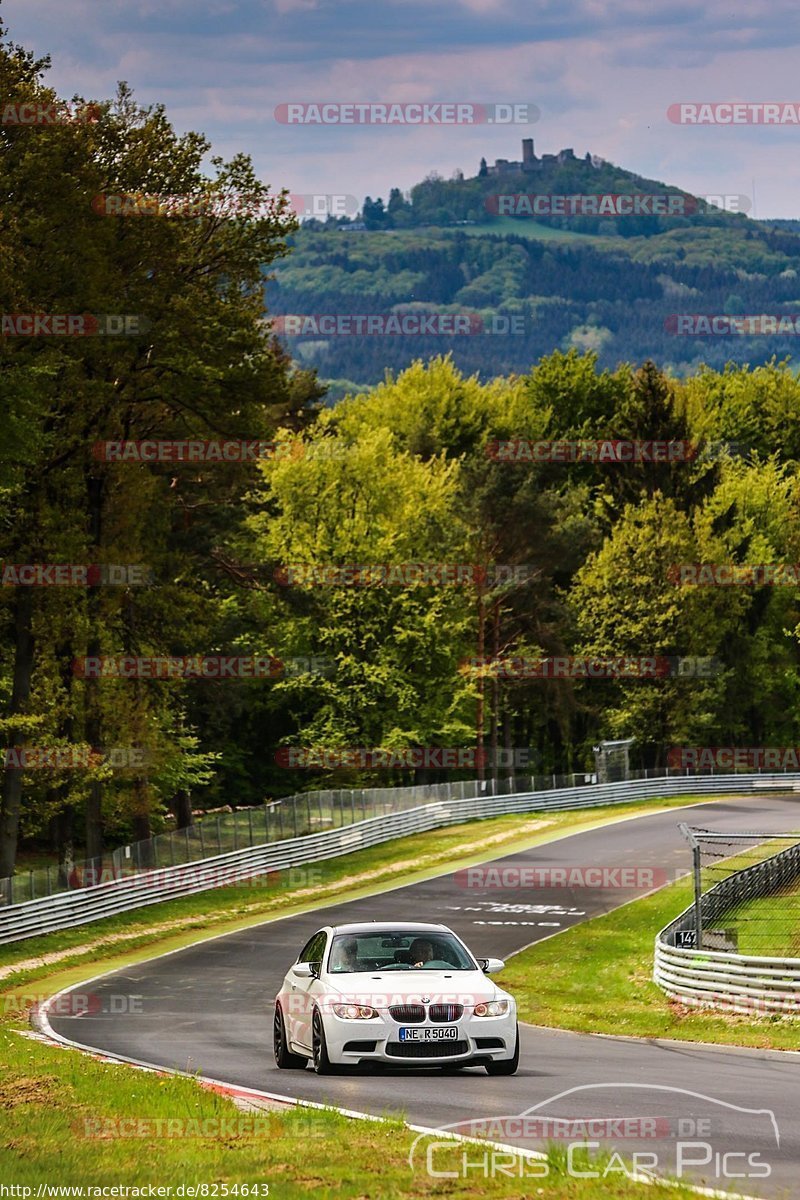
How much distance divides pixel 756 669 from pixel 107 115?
2338 inches

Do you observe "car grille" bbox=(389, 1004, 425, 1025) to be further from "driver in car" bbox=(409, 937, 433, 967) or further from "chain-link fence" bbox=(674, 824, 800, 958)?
"chain-link fence" bbox=(674, 824, 800, 958)

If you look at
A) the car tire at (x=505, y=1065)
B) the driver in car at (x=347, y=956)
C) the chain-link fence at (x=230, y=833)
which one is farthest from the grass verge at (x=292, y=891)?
the car tire at (x=505, y=1065)

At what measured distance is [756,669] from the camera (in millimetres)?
91062

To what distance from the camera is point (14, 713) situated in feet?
127

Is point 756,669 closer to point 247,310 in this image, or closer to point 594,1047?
point 247,310

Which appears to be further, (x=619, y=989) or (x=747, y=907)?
(x=747, y=907)

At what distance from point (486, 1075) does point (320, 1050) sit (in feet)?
5.30

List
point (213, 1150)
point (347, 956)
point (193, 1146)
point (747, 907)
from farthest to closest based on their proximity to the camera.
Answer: point (747, 907) < point (347, 956) < point (193, 1146) < point (213, 1150)

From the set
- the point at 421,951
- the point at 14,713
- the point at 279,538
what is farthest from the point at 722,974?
the point at 279,538

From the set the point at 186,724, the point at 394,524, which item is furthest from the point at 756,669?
the point at 186,724

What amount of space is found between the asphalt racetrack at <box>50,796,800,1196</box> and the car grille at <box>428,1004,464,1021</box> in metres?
0.58

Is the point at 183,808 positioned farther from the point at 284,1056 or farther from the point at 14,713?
the point at 284,1056

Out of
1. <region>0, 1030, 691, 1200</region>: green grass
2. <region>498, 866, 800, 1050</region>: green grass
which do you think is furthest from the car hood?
<region>498, 866, 800, 1050</region>: green grass

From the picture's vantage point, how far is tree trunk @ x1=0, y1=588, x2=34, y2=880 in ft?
129
